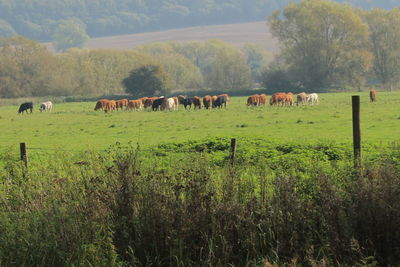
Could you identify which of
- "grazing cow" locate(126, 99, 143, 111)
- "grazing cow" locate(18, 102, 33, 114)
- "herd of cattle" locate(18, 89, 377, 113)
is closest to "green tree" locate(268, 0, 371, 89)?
"herd of cattle" locate(18, 89, 377, 113)

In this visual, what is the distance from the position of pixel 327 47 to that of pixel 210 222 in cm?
9415

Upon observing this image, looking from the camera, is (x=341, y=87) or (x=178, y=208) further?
(x=341, y=87)

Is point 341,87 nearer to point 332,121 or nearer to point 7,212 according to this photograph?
point 332,121

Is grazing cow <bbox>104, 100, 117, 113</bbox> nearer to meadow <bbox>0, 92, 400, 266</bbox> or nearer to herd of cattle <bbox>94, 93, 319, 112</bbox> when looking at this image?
herd of cattle <bbox>94, 93, 319, 112</bbox>

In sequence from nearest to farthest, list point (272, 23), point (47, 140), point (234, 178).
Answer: point (234, 178), point (47, 140), point (272, 23)

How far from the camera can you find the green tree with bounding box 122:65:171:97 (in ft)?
324

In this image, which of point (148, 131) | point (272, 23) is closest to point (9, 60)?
point (272, 23)

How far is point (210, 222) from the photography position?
31.9ft

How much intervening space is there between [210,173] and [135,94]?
89.9 m

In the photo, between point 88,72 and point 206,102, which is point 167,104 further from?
point 88,72

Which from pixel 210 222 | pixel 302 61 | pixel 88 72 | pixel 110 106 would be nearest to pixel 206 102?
pixel 110 106

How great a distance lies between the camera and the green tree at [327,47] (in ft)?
328

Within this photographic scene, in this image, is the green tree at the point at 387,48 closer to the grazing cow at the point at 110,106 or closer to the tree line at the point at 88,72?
the tree line at the point at 88,72

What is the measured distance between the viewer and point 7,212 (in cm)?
1052
